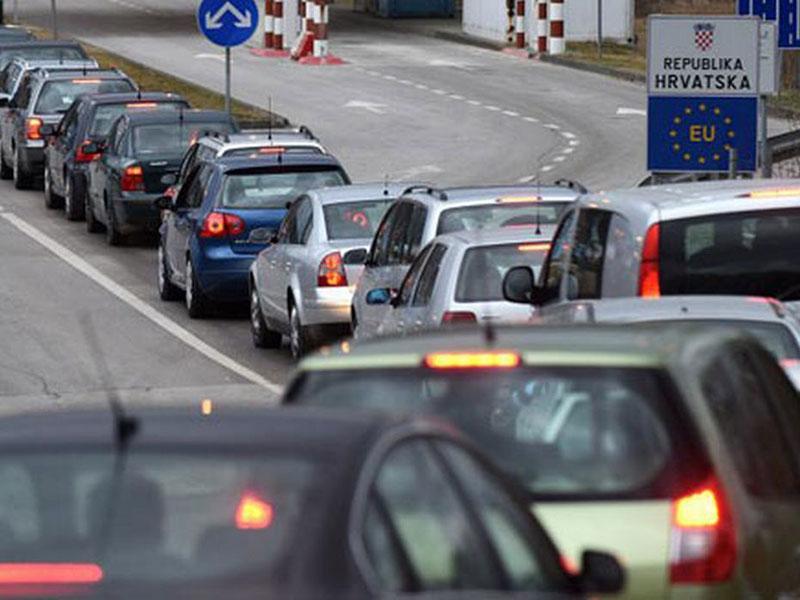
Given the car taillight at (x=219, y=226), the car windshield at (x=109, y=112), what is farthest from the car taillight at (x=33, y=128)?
the car taillight at (x=219, y=226)

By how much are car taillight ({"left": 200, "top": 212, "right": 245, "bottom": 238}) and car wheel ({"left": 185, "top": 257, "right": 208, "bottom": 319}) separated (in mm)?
386

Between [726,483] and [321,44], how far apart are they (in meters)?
48.8

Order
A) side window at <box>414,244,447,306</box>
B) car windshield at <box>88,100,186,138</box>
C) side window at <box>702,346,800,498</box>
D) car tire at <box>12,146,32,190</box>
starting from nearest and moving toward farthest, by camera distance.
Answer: side window at <box>702,346,800,498</box>
side window at <box>414,244,447,306</box>
car windshield at <box>88,100,186,138</box>
car tire at <box>12,146,32,190</box>

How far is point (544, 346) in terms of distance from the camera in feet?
29.0

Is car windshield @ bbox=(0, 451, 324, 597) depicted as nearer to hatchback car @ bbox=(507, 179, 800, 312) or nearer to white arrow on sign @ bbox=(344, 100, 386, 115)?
hatchback car @ bbox=(507, 179, 800, 312)

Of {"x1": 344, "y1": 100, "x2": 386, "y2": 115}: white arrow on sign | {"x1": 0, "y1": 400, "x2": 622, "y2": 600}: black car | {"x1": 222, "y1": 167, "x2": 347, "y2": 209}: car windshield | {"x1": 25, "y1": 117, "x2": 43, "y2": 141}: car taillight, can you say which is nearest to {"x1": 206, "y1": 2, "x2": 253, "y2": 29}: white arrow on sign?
{"x1": 25, "y1": 117, "x2": 43, "y2": 141}: car taillight

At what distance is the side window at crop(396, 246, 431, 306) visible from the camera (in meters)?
17.6

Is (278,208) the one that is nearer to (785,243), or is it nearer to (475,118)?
(785,243)

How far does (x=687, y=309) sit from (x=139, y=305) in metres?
15.7

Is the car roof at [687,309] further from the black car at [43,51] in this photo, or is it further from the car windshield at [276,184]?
the black car at [43,51]

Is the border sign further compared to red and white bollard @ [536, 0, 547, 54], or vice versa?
red and white bollard @ [536, 0, 547, 54]

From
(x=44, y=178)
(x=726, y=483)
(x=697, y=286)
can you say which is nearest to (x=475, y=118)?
(x=44, y=178)

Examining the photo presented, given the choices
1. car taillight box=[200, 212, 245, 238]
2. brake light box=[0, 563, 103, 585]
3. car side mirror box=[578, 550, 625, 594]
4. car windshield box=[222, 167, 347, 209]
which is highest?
brake light box=[0, 563, 103, 585]

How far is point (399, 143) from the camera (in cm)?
4228
